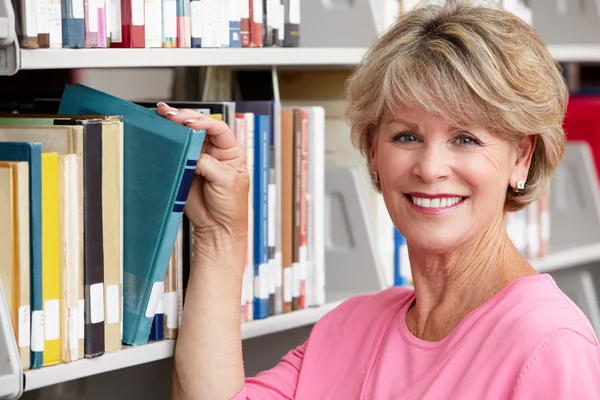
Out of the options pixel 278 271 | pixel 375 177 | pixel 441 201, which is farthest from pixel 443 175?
pixel 278 271

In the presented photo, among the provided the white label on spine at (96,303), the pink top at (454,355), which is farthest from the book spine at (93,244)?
the pink top at (454,355)

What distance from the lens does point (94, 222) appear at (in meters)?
1.29

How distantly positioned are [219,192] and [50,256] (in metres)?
0.29

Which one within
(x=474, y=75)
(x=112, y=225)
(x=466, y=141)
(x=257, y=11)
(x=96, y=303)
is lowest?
(x=96, y=303)

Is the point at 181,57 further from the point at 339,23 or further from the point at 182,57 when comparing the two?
→ the point at 339,23

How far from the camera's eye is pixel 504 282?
57.2 inches

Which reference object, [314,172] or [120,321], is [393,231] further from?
[120,321]

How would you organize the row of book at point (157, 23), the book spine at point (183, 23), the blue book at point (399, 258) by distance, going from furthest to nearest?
the blue book at point (399, 258) → the book spine at point (183, 23) → the row of book at point (157, 23)

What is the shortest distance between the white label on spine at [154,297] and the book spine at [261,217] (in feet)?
0.87

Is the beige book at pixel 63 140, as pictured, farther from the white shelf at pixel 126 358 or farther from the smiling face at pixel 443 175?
the smiling face at pixel 443 175

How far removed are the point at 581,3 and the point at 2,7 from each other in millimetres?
1873

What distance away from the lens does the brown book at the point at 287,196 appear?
168cm

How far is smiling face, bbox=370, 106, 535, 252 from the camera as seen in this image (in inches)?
56.2

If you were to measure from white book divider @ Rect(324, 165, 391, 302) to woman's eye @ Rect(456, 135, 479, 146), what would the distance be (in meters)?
0.51
